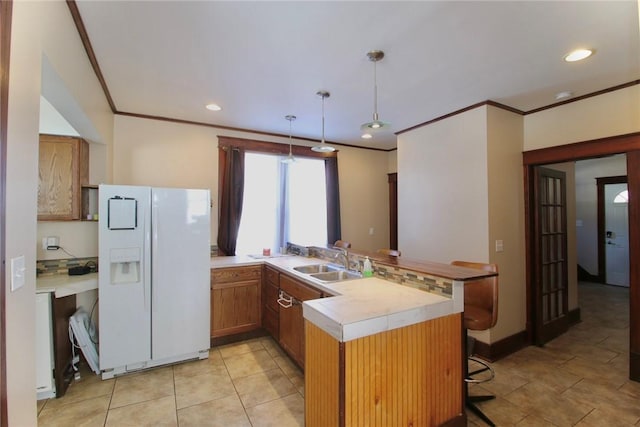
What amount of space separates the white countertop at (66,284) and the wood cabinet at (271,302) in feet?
5.32

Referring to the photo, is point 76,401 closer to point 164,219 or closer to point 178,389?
point 178,389

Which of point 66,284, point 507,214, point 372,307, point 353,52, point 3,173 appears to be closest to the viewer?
point 3,173

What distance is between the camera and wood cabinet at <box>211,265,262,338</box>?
3.16 m

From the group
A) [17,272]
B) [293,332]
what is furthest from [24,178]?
[293,332]

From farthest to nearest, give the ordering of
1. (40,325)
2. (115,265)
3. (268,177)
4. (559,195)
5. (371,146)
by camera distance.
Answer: (371,146)
(268,177)
(559,195)
(115,265)
(40,325)

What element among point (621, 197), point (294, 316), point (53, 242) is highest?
point (621, 197)

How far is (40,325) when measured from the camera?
2.26m

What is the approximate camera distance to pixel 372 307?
1.70 m

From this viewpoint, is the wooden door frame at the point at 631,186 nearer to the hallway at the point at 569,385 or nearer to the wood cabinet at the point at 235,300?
the hallway at the point at 569,385

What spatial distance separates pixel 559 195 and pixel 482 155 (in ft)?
4.92

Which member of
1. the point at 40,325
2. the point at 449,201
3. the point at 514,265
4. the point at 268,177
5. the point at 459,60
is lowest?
the point at 40,325

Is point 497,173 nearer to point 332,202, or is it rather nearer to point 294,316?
point 332,202

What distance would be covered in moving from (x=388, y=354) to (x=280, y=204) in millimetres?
3079

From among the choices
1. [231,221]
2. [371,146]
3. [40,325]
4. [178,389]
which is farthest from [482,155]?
[40,325]
